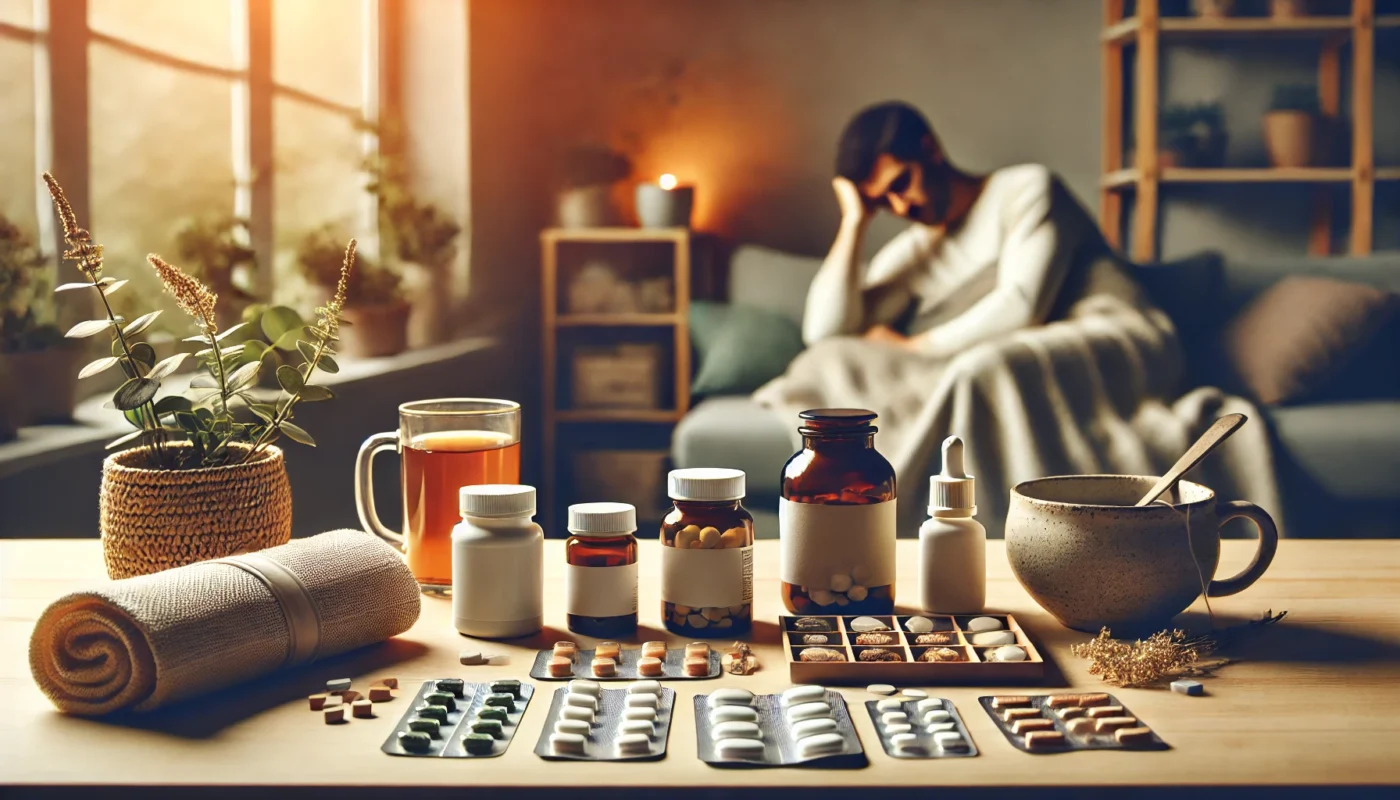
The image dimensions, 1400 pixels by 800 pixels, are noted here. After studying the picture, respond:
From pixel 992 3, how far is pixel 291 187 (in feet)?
7.35

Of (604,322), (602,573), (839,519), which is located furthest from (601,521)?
(604,322)

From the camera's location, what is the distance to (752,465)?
2.91 meters

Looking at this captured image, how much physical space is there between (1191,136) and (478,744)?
3602mm

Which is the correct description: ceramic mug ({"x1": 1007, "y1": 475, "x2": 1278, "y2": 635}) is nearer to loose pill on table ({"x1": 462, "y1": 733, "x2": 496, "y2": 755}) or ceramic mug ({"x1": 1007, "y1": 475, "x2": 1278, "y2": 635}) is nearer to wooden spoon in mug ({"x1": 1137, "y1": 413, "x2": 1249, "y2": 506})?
wooden spoon in mug ({"x1": 1137, "y1": 413, "x2": 1249, "y2": 506})

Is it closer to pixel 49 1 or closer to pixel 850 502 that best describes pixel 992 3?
pixel 49 1

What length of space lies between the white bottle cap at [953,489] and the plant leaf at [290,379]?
0.48m

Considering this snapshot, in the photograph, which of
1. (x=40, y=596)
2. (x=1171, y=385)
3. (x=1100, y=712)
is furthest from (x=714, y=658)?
(x=1171, y=385)

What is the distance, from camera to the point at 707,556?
89cm

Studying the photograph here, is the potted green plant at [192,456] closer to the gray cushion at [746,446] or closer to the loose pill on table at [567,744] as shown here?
the loose pill on table at [567,744]

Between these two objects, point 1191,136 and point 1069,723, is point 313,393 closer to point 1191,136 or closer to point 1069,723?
point 1069,723

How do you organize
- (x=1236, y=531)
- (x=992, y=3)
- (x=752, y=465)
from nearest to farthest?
1. (x=1236, y=531)
2. (x=752, y=465)
3. (x=992, y=3)

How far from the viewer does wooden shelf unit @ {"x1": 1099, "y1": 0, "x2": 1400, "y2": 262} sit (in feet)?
12.1

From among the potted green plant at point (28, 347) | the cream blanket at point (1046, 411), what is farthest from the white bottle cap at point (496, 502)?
the cream blanket at point (1046, 411)

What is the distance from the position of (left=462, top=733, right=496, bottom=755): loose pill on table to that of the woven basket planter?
0.35m
